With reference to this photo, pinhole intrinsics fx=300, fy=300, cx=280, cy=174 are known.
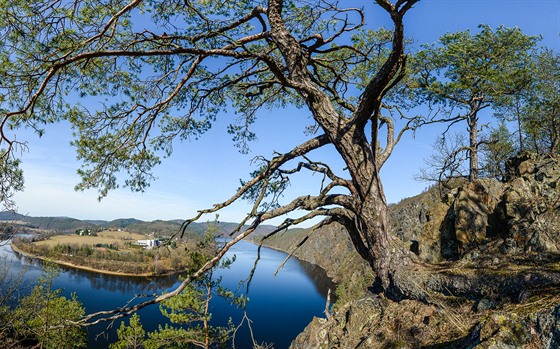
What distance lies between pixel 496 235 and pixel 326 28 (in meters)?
5.49

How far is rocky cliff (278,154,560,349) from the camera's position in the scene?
220 cm

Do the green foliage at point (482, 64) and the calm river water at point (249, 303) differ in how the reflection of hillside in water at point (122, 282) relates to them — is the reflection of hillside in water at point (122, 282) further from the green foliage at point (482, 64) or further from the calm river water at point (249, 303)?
the green foliage at point (482, 64)

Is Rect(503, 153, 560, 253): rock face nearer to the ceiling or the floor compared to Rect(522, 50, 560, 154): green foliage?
nearer to the floor

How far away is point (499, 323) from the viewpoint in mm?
2170

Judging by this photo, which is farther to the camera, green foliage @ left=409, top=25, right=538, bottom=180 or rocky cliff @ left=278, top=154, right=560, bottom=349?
green foliage @ left=409, top=25, right=538, bottom=180

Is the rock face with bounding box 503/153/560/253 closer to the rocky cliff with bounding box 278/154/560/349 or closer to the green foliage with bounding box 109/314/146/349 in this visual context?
the rocky cliff with bounding box 278/154/560/349

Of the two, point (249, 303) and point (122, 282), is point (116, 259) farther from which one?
point (249, 303)

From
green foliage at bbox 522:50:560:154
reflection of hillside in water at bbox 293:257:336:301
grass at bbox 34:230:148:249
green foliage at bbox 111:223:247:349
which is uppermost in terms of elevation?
green foliage at bbox 522:50:560:154

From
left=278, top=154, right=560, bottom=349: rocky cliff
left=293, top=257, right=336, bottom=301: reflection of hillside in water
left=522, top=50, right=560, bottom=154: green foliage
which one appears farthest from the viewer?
left=293, top=257, right=336, bottom=301: reflection of hillside in water

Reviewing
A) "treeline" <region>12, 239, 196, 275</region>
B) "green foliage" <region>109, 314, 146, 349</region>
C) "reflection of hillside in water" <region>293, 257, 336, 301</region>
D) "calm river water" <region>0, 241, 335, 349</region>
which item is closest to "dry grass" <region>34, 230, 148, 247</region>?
"treeline" <region>12, 239, 196, 275</region>

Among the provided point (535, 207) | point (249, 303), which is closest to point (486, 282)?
point (535, 207)

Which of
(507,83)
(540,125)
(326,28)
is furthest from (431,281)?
(540,125)

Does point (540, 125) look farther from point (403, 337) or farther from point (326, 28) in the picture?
point (403, 337)

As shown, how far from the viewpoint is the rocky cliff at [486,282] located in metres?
2.20
